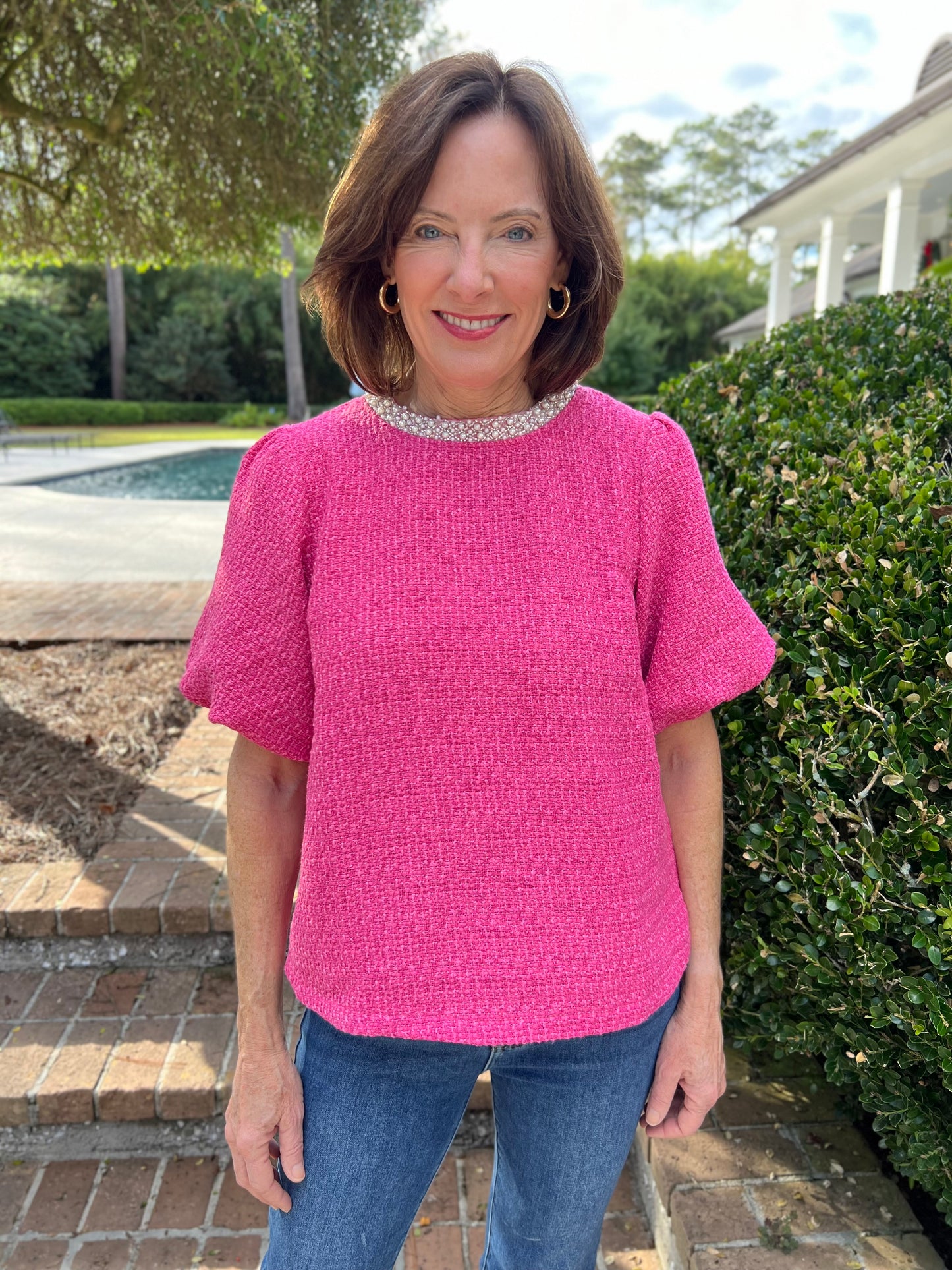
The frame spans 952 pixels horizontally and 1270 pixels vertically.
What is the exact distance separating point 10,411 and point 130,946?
29193 millimetres

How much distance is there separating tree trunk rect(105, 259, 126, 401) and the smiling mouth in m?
33.2

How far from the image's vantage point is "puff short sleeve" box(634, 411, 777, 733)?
4.00 ft

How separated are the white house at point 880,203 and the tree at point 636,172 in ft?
115

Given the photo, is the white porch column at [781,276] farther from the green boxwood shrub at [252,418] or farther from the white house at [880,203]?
the green boxwood shrub at [252,418]

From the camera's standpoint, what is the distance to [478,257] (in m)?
1.17

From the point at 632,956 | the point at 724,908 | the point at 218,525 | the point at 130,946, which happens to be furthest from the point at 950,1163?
the point at 218,525

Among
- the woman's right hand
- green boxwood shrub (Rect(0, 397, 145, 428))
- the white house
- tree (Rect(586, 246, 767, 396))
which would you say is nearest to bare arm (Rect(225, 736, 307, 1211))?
the woman's right hand

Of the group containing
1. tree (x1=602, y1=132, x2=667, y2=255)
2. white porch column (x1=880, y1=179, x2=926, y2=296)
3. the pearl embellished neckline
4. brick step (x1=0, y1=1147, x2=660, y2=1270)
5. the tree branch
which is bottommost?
brick step (x1=0, y1=1147, x2=660, y2=1270)

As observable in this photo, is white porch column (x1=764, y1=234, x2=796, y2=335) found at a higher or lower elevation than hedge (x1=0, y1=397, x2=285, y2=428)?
higher

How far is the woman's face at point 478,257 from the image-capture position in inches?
45.9

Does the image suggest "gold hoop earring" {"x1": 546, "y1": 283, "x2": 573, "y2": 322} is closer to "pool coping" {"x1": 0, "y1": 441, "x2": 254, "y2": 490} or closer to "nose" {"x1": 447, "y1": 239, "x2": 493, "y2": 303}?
"nose" {"x1": 447, "y1": 239, "x2": 493, "y2": 303}

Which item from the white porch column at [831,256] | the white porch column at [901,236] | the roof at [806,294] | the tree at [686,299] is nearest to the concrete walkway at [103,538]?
the white porch column at [901,236]

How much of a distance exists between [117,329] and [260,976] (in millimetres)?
34735

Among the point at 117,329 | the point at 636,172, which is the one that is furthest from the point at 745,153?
the point at 117,329
